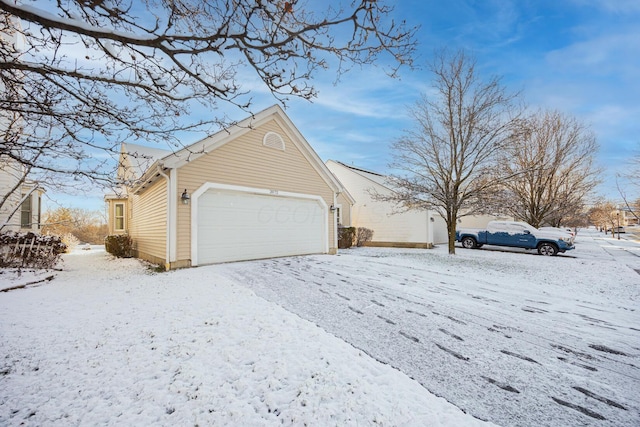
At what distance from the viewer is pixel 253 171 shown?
955 cm

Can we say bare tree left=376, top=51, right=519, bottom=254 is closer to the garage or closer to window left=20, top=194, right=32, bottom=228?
the garage

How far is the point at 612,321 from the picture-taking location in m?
4.87

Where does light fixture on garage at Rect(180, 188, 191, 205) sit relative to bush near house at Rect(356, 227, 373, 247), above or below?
above

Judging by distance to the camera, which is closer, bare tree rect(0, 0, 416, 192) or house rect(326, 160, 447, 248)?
bare tree rect(0, 0, 416, 192)

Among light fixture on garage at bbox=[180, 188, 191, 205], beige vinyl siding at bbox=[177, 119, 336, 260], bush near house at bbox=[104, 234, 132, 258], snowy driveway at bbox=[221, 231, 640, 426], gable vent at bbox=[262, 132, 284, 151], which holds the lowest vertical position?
snowy driveway at bbox=[221, 231, 640, 426]

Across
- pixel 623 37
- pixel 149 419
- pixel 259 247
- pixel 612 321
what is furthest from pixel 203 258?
pixel 623 37

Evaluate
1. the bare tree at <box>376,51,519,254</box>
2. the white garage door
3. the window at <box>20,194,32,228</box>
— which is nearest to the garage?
the white garage door

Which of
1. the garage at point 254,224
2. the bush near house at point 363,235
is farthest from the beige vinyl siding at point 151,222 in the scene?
the bush near house at point 363,235

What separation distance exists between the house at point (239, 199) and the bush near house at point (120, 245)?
763mm

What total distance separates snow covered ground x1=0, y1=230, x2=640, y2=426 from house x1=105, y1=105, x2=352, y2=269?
86.7 inches

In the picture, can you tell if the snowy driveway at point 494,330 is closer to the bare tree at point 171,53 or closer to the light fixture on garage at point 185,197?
the light fixture on garage at point 185,197

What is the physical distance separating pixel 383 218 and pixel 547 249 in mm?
8564

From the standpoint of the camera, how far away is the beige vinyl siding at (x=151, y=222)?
8507 millimetres

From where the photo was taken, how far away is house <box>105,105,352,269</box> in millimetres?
7957
